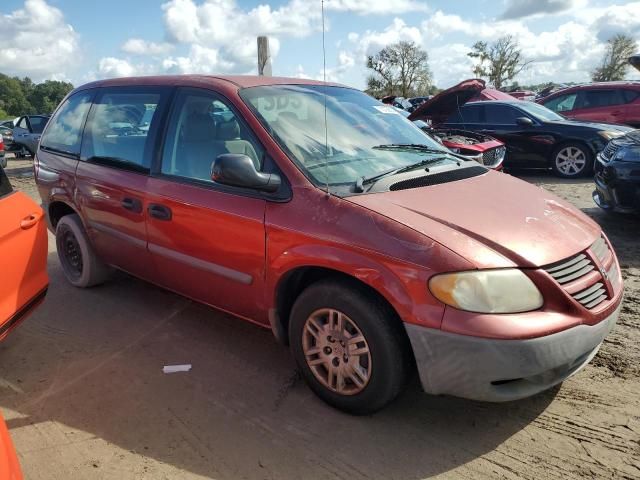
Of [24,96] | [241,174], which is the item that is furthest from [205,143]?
[24,96]

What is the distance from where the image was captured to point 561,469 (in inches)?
91.3

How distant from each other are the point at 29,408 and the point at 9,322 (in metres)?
0.50

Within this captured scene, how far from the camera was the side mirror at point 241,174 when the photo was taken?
2.75 m

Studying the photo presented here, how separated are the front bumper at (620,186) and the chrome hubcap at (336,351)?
174 inches

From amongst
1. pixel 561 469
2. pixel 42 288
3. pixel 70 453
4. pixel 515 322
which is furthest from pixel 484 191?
pixel 42 288

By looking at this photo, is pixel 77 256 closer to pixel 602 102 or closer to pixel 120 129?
pixel 120 129

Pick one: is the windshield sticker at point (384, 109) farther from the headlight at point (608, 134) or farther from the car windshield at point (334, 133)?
the headlight at point (608, 134)

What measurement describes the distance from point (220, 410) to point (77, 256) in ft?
8.33

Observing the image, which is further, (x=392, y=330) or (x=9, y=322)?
(x=9, y=322)

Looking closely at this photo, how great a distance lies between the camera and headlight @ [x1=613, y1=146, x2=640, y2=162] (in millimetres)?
5590

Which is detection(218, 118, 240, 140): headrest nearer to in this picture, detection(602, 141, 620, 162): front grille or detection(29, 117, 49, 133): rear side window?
detection(602, 141, 620, 162): front grille

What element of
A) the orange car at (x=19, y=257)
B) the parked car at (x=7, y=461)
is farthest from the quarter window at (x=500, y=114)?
the parked car at (x=7, y=461)

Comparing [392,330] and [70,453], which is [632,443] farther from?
[70,453]

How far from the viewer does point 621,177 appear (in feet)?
18.4
